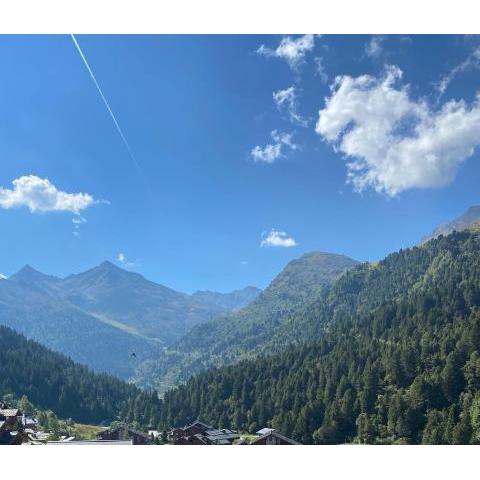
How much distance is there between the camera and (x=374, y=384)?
65125mm

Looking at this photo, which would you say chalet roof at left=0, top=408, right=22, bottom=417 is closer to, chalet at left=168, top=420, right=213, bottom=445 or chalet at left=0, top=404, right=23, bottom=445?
chalet at left=0, top=404, right=23, bottom=445

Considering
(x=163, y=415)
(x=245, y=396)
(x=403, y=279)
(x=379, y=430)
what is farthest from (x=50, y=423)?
(x=403, y=279)

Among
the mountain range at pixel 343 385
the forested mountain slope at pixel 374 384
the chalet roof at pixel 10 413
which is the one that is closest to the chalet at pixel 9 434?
the chalet roof at pixel 10 413

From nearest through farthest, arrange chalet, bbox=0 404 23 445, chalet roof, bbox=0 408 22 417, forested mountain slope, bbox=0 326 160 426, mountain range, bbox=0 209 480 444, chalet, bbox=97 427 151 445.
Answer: chalet, bbox=0 404 23 445
chalet roof, bbox=0 408 22 417
mountain range, bbox=0 209 480 444
chalet, bbox=97 427 151 445
forested mountain slope, bbox=0 326 160 426

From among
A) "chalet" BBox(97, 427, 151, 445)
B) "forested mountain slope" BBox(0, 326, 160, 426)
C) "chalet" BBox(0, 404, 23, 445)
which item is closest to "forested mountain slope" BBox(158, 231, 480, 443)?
"chalet" BBox(97, 427, 151, 445)

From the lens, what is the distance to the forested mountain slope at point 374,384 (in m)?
51.5

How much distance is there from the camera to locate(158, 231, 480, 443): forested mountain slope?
169ft

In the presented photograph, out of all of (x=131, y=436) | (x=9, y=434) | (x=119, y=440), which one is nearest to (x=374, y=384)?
(x=131, y=436)

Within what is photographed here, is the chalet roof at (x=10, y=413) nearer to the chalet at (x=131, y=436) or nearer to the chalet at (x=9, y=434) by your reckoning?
the chalet at (x=9, y=434)

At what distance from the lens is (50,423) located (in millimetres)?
78938

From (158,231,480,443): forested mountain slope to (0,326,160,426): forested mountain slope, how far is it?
55.8 ft

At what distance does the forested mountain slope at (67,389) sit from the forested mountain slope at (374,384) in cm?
1700

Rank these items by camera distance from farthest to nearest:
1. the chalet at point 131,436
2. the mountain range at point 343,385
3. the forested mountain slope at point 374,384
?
the chalet at point 131,436
the mountain range at point 343,385
the forested mountain slope at point 374,384
